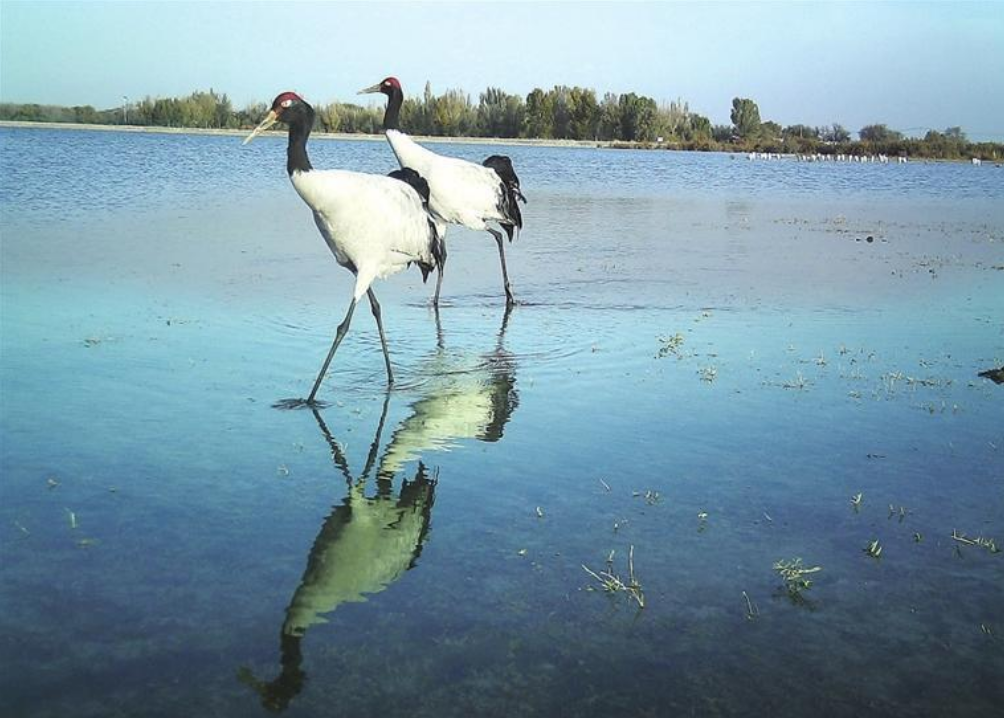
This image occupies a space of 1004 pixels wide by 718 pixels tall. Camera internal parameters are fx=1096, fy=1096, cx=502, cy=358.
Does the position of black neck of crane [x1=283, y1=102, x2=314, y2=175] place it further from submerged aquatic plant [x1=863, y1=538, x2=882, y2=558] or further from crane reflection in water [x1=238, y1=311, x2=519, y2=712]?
submerged aquatic plant [x1=863, y1=538, x2=882, y2=558]

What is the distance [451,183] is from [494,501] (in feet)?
21.8

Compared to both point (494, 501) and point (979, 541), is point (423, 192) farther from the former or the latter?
point (979, 541)

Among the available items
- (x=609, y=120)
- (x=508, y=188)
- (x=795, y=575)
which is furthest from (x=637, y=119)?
(x=795, y=575)

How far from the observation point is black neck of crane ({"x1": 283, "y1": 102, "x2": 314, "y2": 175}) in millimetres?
7316

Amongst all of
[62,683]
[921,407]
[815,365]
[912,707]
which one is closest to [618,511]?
[912,707]

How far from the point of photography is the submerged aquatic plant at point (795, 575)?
4380mm

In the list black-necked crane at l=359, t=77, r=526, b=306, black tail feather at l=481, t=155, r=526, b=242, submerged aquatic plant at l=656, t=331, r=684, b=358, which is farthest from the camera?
black tail feather at l=481, t=155, r=526, b=242

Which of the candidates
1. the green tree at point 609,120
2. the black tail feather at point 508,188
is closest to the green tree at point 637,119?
the green tree at point 609,120

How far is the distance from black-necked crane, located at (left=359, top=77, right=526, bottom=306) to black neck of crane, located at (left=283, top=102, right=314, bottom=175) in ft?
11.7

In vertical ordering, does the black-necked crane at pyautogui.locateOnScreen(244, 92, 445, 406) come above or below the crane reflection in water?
above

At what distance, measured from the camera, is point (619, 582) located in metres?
4.37

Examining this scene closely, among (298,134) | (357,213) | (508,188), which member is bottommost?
(508,188)

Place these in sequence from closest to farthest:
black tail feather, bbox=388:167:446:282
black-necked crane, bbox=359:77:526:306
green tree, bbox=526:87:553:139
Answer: black tail feather, bbox=388:167:446:282 → black-necked crane, bbox=359:77:526:306 → green tree, bbox=526:87:553:139

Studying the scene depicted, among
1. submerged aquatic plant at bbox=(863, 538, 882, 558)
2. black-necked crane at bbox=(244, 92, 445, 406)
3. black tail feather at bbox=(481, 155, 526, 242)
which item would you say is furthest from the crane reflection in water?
black tail feather at bbox=(481, 155, 526, 242)
